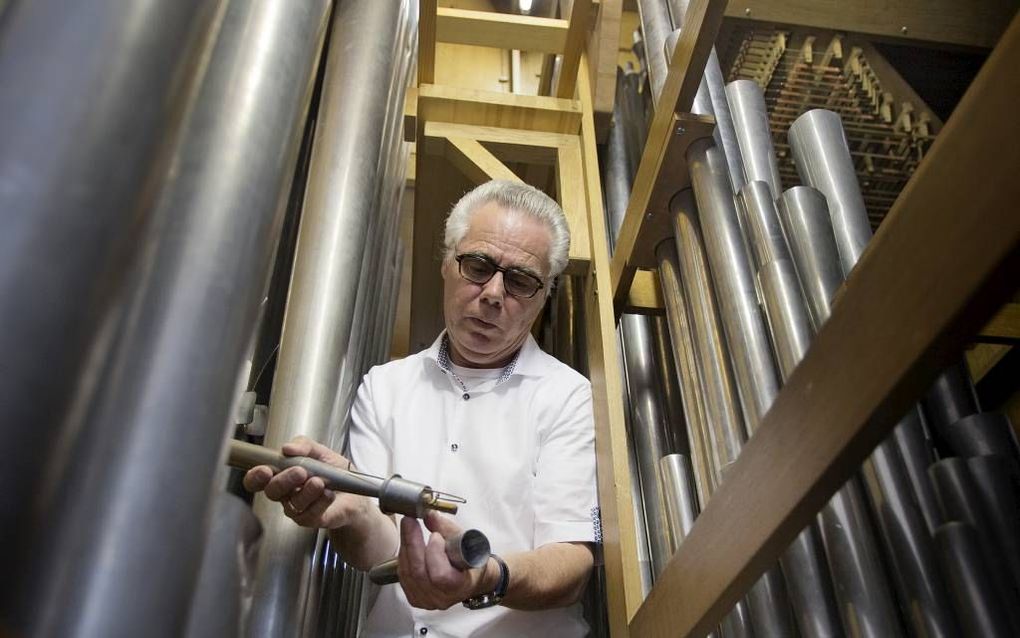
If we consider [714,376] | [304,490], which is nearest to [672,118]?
[714,376]

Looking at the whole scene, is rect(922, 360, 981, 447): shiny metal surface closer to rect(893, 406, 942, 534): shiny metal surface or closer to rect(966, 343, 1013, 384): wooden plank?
rect(893, 406, 942, 534): shiny metal surface

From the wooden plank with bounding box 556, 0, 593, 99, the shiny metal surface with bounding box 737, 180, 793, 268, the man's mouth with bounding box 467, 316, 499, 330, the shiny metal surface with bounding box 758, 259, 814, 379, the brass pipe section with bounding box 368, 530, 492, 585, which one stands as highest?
the wooden plank with bounding box 556, 0, 593, 99

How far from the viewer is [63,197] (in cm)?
34

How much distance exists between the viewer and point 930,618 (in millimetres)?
956

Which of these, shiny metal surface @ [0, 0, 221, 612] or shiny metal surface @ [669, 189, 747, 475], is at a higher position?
shiny metal surface @ [669, 189, 747, 475]

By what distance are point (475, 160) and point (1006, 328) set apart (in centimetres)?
140

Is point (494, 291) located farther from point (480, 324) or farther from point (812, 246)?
point (812, 246)

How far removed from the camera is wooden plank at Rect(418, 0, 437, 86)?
89.9 inches

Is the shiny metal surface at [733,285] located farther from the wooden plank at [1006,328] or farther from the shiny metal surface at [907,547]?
the wooden plank at [1006,328]

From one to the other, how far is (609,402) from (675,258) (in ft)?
1.23

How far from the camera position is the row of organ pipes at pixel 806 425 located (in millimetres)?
980

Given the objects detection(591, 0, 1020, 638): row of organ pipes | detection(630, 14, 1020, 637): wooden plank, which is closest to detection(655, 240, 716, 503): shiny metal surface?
detection(591, 0, 1020, 638): row of organ pipes

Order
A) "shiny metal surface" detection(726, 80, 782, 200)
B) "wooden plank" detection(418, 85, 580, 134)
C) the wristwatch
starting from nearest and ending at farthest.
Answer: the wristwatch
"shiny metal surface" detection(726, 80, 782, 200)
"wooden plank" detection(418, 85, 580, 134)

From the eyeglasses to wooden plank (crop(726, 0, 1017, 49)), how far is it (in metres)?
1.14
